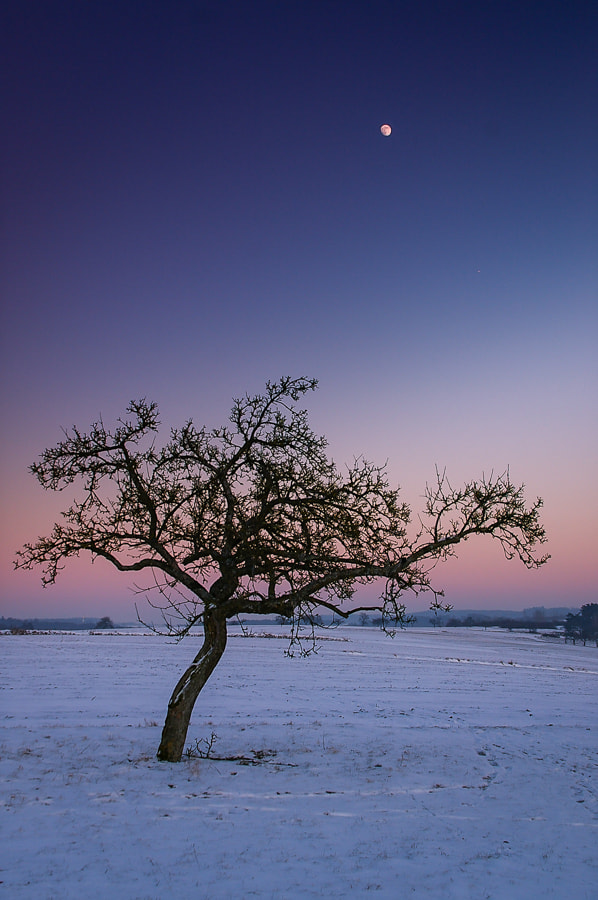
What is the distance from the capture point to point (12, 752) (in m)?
15.8

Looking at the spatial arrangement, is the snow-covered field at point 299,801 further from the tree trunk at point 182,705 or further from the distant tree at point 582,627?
the distant tree at point 582,627

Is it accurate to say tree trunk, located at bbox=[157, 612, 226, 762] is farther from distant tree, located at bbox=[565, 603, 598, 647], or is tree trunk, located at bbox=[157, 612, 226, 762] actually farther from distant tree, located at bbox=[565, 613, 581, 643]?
distant tree, located at bbox=[565, 613, 581, 643]

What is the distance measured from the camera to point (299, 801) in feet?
41.1

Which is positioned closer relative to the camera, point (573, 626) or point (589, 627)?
point (589, 627)

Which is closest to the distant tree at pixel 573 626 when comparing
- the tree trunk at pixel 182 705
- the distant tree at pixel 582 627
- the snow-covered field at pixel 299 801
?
the distant tree at pixel 582 627

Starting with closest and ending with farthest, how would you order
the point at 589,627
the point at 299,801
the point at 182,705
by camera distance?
the point at 299,801 < the point at 182,705 < the point at 589,627

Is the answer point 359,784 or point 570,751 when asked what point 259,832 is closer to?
point 359,784

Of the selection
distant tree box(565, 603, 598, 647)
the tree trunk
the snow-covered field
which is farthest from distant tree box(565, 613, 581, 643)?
the tree trunk

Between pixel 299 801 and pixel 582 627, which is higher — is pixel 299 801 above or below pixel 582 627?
above

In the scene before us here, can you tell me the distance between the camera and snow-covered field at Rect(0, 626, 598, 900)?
8.78 metres

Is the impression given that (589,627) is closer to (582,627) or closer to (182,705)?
(582,627)

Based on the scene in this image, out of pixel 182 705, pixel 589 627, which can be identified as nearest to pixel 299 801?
pixel 182 705

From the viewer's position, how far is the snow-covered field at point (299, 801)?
28.8 feet

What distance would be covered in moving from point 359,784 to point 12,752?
9.76 meters
